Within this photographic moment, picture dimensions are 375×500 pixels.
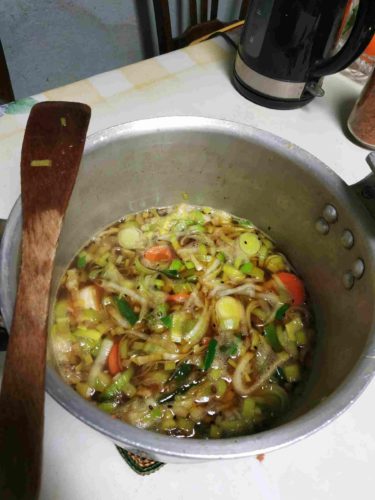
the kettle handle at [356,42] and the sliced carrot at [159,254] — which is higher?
the kettle handle at [356,42]

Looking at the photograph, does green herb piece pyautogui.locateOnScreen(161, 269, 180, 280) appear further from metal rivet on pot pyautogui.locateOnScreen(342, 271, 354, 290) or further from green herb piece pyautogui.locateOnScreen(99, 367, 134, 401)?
metal rivet on pot pyautogui.locateOnScreen(342, 271, 354, 290)

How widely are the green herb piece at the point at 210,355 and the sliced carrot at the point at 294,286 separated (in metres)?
0.22

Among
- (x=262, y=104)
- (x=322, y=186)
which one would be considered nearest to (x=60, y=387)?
(x=322, y=186)

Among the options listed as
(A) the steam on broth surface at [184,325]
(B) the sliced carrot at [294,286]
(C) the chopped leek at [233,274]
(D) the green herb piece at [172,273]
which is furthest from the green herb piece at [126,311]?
(B) the sliced carrot at [294,286]

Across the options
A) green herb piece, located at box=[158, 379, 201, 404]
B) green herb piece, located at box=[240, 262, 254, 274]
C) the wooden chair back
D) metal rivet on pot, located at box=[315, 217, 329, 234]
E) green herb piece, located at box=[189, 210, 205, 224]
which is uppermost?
the wooden chair back

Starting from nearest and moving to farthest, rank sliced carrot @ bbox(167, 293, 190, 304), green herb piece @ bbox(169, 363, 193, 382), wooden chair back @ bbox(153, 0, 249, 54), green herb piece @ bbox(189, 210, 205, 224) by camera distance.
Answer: green herb piece @ bbox(169, 363, 193, 382)
sliced carrot @ bbox(167, 293, 190, 304)
green herb piece @ bbox(189, 210, 205, 224)
wooden chair back @ bbox(153, 0, 249, 54)

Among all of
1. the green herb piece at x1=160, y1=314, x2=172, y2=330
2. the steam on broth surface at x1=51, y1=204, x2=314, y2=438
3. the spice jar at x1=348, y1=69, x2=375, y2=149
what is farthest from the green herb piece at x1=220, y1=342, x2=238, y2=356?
the spice jar at x1=348, y1=69, x2=375, y2=149

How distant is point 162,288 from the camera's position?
892 millimetres

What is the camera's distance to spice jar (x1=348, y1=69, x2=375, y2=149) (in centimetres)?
105

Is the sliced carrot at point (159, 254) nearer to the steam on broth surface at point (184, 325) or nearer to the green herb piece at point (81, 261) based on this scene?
the steam on broth surface at point (184, 325)

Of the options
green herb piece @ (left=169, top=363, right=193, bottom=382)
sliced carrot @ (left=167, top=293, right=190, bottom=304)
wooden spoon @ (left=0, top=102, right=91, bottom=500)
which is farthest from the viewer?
sliced carrot @ (left=167, top=293, right=190, bottom=304)

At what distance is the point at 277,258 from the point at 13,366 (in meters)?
0.65

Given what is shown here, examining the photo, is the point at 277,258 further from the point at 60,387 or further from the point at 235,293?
the point at 60,387

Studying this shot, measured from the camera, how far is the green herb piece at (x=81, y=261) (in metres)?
0.92
